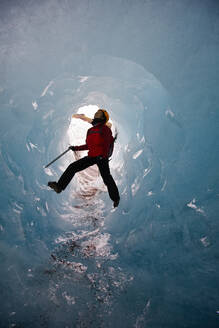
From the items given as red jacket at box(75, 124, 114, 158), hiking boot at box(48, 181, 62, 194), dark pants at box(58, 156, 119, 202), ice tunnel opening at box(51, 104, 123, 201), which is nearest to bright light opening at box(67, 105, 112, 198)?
ice tunnel opening at box(51, 104, 123, 201)

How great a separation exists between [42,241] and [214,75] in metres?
4.75

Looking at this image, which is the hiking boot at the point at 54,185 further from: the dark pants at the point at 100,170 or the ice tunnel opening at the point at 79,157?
the ice tunnel opening at the point at 79,157

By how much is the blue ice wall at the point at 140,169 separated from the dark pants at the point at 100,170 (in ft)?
4.44

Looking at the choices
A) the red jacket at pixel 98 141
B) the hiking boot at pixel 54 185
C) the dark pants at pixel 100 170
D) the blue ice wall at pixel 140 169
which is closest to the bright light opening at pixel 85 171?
the blue ice wall at pixel 140 169

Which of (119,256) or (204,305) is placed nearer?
(204,305)

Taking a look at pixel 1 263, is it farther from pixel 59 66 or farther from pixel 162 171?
pixel 59 66

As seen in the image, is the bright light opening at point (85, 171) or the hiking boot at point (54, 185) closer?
the hiking boot at point (54, 185)

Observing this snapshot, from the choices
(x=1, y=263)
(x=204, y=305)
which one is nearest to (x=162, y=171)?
(x=204, y=305)

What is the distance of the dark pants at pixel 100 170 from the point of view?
10.1 ft

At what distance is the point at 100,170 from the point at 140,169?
1.87 metres

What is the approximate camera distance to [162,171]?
13.4ft

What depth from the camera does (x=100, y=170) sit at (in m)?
3.23

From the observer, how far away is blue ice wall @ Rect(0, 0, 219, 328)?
11.3 ft

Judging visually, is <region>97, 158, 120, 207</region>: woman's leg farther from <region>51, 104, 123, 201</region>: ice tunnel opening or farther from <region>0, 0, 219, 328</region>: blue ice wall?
<region>51, 104, 123, 201</region>: ice tunnel opening
